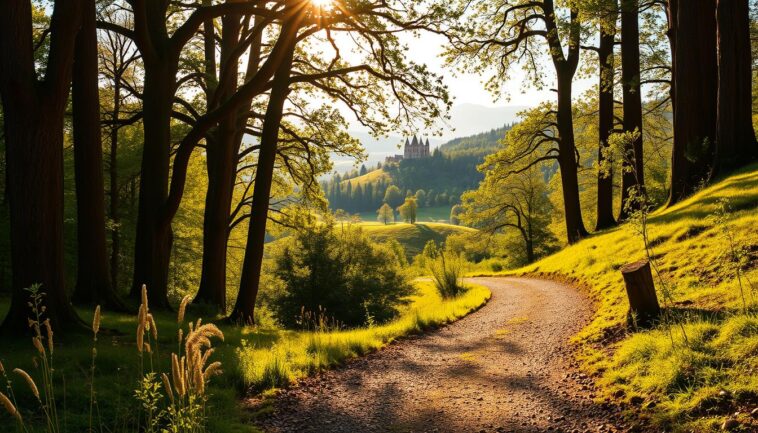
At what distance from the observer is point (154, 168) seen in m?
12.0

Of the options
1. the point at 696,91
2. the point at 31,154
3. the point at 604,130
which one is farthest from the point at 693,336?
the point at 604,130

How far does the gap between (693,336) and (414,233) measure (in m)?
133

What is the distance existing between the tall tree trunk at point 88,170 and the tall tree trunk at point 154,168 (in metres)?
1.02

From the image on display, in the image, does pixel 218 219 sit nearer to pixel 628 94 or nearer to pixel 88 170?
pixel 88 170

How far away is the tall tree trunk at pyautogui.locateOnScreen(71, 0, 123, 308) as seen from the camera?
1086cm

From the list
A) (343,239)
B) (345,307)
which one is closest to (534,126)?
(343,239)

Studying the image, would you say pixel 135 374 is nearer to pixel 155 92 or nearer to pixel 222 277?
pixel 155 92

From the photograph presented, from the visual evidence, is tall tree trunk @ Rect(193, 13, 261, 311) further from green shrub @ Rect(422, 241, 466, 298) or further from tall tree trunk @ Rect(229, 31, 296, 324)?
green shrub @ Rect(422, 241, 466, 298)

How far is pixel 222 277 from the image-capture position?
15.5 metres

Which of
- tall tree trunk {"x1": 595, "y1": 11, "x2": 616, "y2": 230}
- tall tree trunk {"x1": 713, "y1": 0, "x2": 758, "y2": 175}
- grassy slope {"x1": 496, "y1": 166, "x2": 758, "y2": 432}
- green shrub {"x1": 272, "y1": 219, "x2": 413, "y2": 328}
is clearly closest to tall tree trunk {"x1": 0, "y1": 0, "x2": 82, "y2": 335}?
grassy slope {"x1": 496, "y1": 166, "x2": 758, "y2": 432}

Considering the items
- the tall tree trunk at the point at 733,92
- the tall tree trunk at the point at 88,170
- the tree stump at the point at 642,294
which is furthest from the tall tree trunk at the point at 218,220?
the tall tree trunk at the point at 733,92

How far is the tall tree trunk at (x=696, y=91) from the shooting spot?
13227mm

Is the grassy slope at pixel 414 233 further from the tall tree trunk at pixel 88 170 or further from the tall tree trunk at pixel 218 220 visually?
the tall tree trunk at pixel 88 170

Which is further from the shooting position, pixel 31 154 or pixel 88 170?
pixel 88 170
